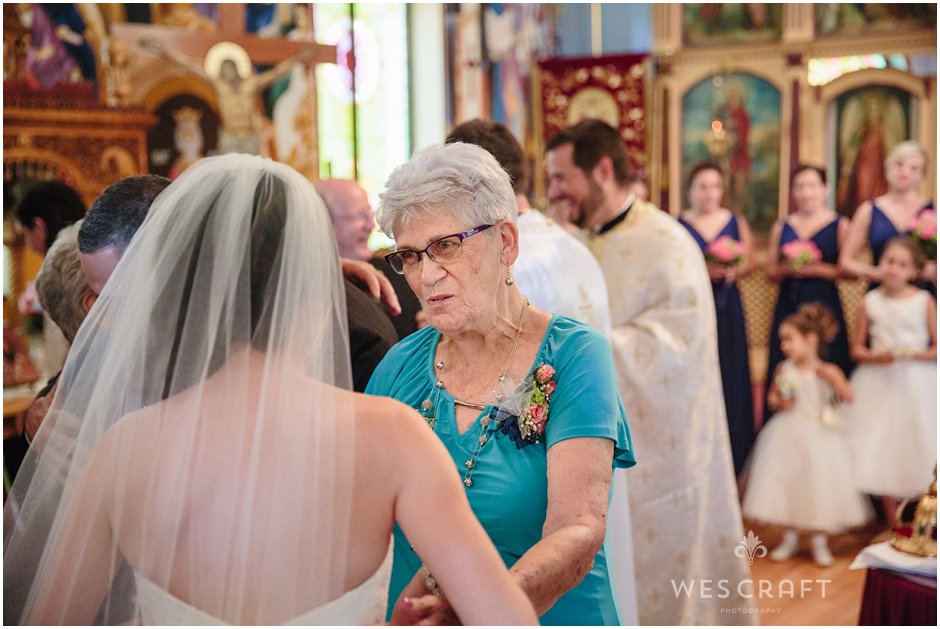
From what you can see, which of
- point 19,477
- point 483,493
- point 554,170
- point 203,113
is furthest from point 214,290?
point 203,113

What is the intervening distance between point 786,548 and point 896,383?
50.3 inches

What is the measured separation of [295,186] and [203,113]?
234 inches

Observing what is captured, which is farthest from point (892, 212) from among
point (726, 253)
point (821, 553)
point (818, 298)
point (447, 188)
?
point (447, 188)

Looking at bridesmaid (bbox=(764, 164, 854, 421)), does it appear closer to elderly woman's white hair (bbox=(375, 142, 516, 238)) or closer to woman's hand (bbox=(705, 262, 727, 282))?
woman's hand (bbox=(705, 262, 727, 282))

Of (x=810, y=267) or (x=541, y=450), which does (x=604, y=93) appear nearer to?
(x=810, y=267)

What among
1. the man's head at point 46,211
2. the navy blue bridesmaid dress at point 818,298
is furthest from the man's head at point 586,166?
the navy blue bridesmaid dress at point 818,298

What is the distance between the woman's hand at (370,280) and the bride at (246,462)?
1398 millimetres

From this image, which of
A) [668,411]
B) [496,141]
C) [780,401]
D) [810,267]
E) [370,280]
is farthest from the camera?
[810,267]

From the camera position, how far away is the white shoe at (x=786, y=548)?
559cm

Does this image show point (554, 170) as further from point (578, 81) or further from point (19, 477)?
point (578, 81)

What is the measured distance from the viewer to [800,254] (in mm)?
7070

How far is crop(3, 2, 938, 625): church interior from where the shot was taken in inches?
226

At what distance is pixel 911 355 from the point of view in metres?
6.04

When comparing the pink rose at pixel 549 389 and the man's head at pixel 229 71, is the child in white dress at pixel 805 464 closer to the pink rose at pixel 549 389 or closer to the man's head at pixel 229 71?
the pink rose at pixel 549 389
